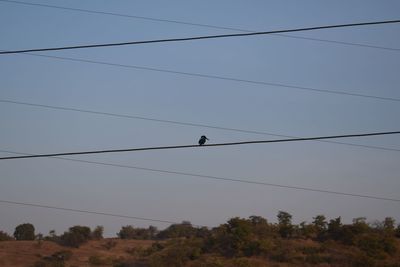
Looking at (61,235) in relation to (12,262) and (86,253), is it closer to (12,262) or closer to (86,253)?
(86,253)

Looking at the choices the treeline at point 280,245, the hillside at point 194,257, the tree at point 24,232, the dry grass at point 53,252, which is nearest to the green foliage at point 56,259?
the hillside at point 194,257

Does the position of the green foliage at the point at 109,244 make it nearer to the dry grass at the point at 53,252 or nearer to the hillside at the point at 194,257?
the dry grass at the point at 53,252

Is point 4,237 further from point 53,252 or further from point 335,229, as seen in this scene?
point 335,229

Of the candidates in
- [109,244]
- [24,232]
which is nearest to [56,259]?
[109,244]

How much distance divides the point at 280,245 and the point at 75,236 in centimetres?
1802

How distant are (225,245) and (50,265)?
12.3 meters

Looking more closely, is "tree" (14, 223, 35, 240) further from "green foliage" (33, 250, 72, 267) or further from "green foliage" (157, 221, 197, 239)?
"green foliage" (33, 250, 72, 267)

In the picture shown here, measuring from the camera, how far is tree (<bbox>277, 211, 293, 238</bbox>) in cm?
5006

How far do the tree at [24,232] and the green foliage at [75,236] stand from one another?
8.11 m

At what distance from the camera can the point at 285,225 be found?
51.2 m

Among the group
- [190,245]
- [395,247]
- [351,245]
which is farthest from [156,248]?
[395,247]

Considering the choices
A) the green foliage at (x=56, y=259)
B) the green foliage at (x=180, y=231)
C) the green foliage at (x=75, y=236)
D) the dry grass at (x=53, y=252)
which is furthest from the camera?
the green foliage at (x=180, y=231)

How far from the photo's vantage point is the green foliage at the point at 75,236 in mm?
52641

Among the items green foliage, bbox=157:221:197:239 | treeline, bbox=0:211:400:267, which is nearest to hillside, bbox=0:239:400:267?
treeline, bbox=0:211:400:267
